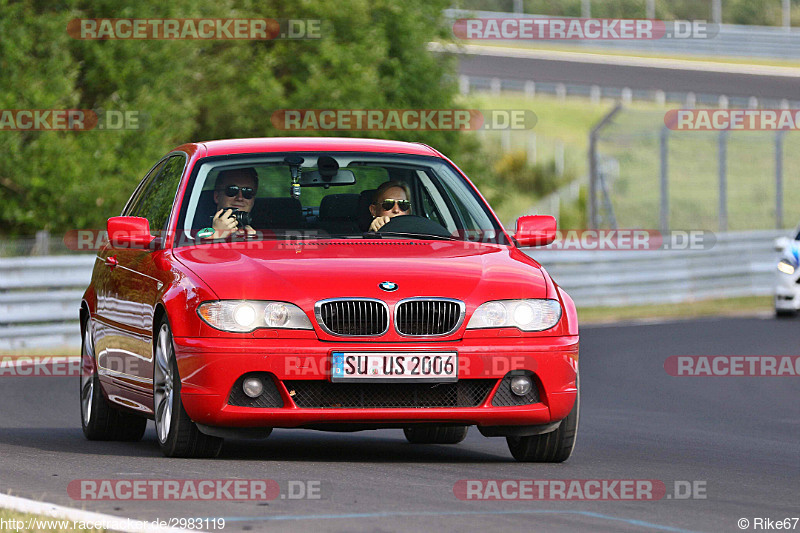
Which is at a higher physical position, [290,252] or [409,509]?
[290,252]

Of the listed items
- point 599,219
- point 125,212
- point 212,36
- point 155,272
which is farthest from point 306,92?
point 155,272

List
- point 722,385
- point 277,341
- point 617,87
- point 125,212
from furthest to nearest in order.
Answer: point 617,87, point 722,385, point 125,212, point 277,341

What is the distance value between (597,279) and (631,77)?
3207cm

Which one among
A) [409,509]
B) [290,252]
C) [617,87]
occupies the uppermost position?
[290,252]

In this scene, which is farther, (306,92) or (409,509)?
(306,92)

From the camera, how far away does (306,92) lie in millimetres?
31625

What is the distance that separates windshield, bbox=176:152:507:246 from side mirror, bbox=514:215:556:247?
13 centimetres

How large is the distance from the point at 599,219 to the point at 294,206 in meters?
21.6

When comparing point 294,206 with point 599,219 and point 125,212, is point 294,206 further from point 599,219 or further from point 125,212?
point 599,219

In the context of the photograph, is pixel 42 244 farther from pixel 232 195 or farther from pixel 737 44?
pixel 737 44

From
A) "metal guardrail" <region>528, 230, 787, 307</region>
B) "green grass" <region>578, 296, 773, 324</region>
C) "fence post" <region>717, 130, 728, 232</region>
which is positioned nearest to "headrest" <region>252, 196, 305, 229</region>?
"green grass" <region>578, 296, 773, 324</region>

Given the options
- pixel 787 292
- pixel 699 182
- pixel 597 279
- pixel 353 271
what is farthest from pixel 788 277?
pixel 699 182

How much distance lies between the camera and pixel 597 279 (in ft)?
84.4

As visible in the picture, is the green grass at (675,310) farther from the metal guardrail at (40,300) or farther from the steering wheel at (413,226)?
the steering wheel at (413,226)
